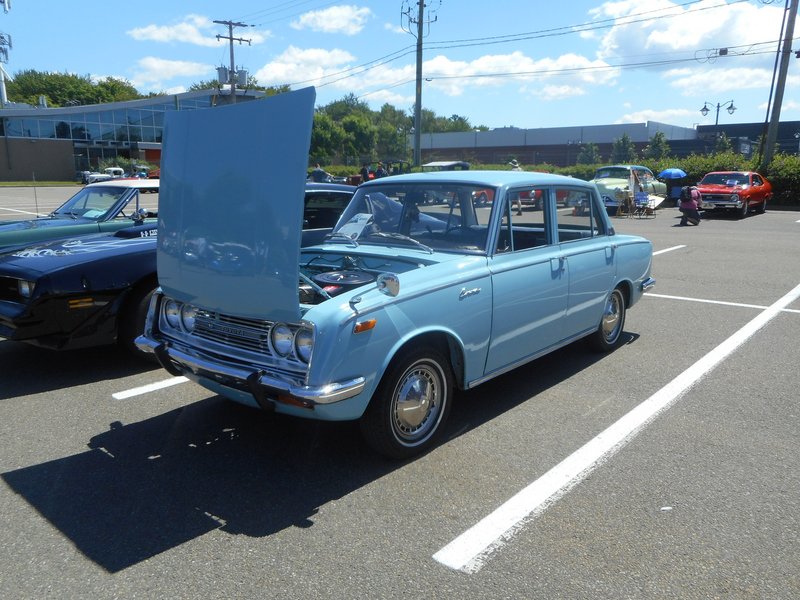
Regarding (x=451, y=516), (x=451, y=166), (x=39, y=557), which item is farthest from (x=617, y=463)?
(x=451, y=166)

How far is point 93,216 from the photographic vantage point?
8.10 meters

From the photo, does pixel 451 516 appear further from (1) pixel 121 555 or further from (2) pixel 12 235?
(2) pixel 12 235

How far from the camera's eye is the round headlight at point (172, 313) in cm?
407

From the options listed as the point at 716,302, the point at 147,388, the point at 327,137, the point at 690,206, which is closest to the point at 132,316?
the point at 147,388

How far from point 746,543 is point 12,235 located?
807cm

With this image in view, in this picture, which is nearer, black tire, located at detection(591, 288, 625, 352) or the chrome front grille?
the chrome front grille

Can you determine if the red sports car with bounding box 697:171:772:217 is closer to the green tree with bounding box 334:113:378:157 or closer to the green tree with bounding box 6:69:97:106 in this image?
the green tree with bounding box 334:113:378:157

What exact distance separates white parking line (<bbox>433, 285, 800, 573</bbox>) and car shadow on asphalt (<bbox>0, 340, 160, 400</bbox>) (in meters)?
3.70

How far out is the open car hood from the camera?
3.21m

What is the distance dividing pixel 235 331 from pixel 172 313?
71cm

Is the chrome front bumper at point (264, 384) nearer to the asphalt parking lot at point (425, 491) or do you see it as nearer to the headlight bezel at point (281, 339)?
the headlight bezel at point (281, 339)

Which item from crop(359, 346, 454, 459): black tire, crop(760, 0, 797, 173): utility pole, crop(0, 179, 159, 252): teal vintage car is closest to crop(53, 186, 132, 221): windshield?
crop(0, 179, 159, 252): teal vintage car

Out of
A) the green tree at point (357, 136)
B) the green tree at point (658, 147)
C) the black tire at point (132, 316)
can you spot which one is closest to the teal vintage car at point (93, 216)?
the black tire at point (132, 316)

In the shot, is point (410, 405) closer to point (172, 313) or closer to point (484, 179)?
point (172, 313)
